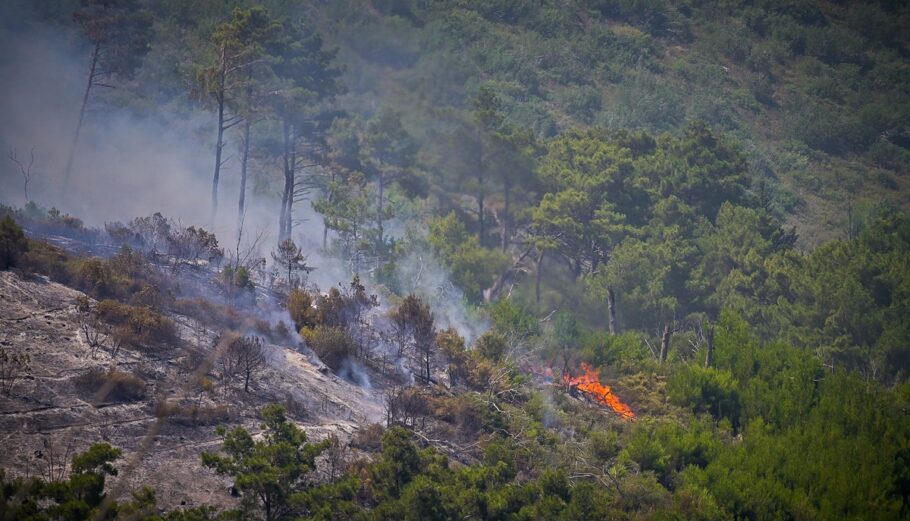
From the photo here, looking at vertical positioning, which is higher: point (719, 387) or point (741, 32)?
point (741, 32)

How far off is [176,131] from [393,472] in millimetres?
37772

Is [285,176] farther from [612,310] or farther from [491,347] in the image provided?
[491,347]

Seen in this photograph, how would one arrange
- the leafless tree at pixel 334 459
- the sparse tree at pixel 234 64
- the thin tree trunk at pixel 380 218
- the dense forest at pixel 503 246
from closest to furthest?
1. the leafless tree at pixel 334 459
2. the dense forest at pixel 503 246
3. the sparse tree at pixel 234 64
4. the thin tree trunk at pixel 380 218

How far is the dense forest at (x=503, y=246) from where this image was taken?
87.3ft

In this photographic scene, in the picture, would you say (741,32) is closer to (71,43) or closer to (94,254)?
(71,43)

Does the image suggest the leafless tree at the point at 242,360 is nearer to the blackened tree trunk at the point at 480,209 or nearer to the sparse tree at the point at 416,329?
the sparse tree at the point at 416,329

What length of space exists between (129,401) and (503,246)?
3253 cm

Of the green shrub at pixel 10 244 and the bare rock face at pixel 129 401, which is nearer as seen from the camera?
the bare rock face at pixel 129 401

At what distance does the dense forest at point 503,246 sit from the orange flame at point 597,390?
14cm

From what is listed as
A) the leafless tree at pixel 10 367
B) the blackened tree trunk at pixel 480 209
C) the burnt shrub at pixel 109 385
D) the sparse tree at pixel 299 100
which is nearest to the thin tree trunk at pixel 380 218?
the sparse tree at pixel 299 100

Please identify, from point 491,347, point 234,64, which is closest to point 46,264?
point 491,347

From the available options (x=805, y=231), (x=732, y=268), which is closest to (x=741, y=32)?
(x=805, y=231)

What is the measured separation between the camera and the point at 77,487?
18.3m

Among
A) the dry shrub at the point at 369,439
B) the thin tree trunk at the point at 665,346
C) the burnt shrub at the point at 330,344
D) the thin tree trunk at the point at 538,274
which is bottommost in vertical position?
the thin tree trunk at the point at 538,274
